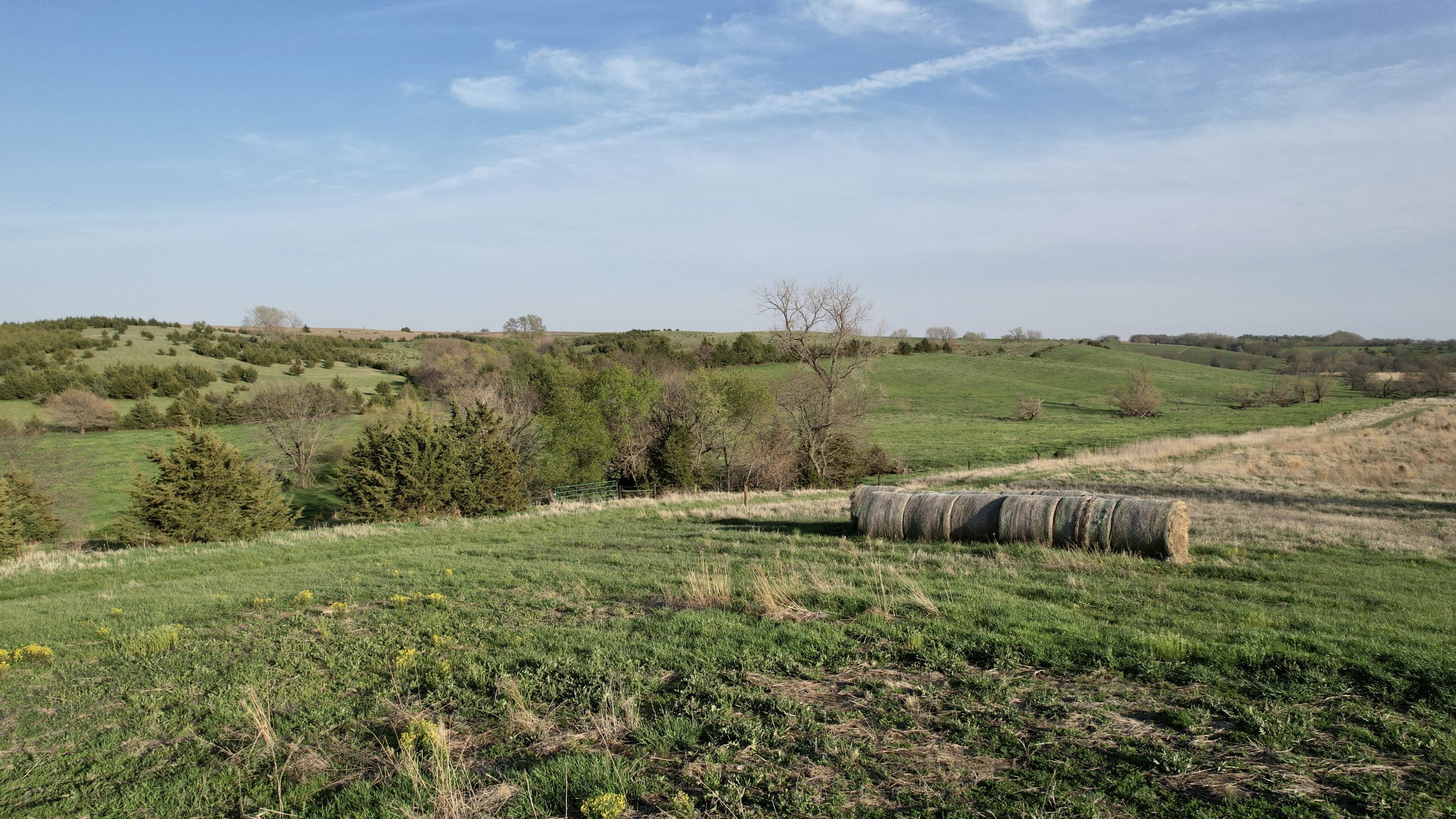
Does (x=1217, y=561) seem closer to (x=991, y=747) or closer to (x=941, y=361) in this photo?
(x=991, y=747)

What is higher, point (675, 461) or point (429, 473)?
point (429, 473)

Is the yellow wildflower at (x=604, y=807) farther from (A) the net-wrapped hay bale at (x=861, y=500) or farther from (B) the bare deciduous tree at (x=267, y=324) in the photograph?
(B) the bare deciduous tree at (x=267, y=324)

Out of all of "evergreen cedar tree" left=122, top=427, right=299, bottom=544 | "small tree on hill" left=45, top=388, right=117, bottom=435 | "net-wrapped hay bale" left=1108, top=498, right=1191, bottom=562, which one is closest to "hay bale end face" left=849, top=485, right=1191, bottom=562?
"net-wrapped hay bale" left=1108, top=498, right=1191, bottom=562

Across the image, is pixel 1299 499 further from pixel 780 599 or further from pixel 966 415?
pixel 966 415

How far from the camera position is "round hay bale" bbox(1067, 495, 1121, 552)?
12.4m

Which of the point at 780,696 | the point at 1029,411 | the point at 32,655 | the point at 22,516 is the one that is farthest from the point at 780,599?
the point at 1029,411

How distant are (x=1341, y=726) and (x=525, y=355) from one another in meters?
83.5

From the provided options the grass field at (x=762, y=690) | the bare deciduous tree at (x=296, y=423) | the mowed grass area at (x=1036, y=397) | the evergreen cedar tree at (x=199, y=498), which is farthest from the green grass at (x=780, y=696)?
the bare deciduous tree at (x=296, y=423)

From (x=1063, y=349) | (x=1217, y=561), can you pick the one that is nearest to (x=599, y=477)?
(x=1217, y=561)

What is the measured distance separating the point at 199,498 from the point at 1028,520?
81.8 ft

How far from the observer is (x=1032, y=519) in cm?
1324

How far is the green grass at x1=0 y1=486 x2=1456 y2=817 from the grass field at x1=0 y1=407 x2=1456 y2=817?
0.10ft

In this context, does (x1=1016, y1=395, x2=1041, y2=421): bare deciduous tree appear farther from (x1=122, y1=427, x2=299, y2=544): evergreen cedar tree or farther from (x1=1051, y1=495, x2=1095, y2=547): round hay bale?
(x1=122, y1=427, x2=299, y2=544): evergreen cedar tree

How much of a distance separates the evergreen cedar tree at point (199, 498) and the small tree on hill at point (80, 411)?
42.6 metres
